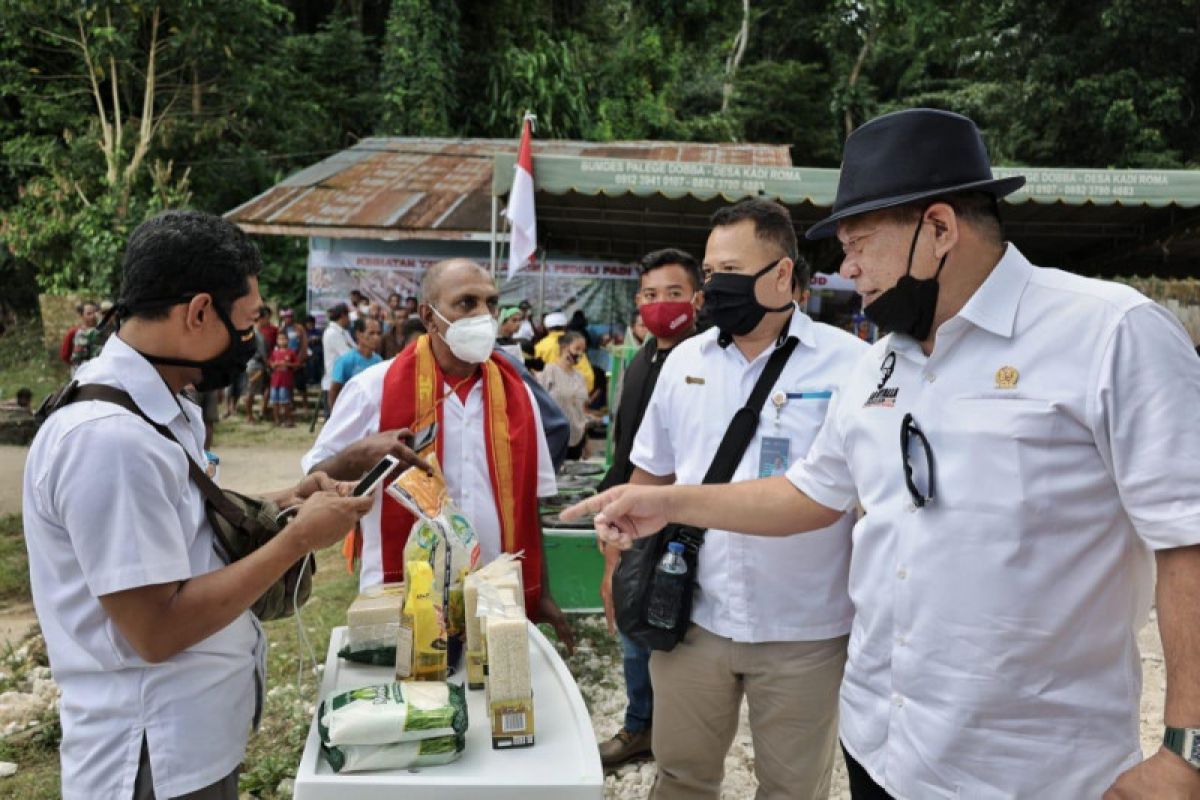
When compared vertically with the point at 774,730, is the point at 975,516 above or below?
above

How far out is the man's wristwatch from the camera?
1322mm

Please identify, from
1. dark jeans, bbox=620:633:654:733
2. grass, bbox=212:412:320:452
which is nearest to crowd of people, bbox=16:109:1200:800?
dark jeans, bbox=620:633:654:733

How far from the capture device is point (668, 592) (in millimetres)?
2533

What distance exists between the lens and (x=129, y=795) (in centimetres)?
168

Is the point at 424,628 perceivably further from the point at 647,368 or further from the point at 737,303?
the point at 647,368

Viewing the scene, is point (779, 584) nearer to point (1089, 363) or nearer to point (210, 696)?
point (1089, 363)

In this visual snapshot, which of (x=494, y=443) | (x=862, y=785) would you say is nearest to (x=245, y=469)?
(x=494, y=443)

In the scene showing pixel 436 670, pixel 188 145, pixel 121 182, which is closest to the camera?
pixel 436 670

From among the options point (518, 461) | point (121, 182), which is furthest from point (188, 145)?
point (518, 461)

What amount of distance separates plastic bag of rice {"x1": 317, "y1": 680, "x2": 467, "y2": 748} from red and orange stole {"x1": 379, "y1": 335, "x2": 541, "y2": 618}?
1.22 metres

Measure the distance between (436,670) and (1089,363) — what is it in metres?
1.46

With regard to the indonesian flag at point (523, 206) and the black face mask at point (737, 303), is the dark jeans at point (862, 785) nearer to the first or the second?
the black face mask at point (737, 303)

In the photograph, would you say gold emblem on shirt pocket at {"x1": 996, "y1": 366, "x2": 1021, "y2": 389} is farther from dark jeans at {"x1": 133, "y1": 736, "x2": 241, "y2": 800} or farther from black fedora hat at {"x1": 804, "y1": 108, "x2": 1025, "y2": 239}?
dark jeans at {"x1": 133, "y1": 736, "x2": 241, "y2": 800}

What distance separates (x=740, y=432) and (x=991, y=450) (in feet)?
3.41
